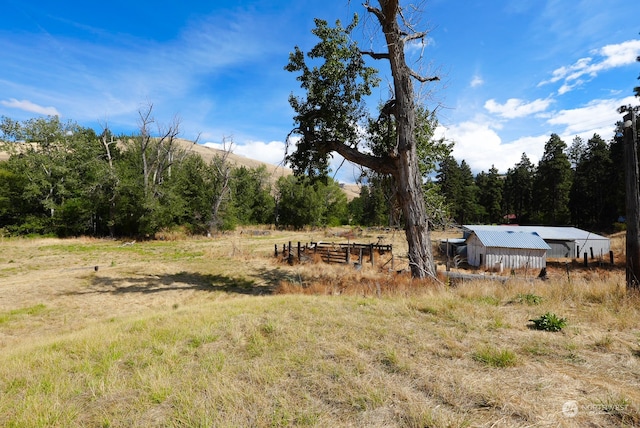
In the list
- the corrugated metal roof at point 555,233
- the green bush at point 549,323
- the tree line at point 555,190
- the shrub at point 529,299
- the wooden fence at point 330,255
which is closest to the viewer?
the green bush at point 549,323

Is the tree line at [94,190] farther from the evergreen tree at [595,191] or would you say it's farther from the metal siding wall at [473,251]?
the evergreen tree at [595,191]

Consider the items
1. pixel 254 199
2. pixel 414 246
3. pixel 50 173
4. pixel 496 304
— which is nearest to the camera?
pixel 496 304

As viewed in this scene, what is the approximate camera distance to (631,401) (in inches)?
124

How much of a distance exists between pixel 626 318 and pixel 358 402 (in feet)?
20.1

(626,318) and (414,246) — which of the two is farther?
(414,246)

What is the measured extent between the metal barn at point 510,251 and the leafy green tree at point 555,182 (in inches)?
1398

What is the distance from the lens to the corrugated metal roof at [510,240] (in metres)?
25.3

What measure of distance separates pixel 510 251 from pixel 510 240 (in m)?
1.11

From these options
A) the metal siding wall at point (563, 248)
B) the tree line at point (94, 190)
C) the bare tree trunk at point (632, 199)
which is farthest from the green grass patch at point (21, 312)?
the metal siding wall at point (563, 248)

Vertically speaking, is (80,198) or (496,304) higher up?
(80,198)

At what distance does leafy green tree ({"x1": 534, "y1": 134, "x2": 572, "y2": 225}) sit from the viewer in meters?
52.5

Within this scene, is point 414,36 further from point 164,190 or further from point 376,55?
point 164,190

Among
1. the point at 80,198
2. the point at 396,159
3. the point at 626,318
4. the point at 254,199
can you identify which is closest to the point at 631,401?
the point at 626,318

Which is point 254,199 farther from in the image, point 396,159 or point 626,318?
point 626,318
